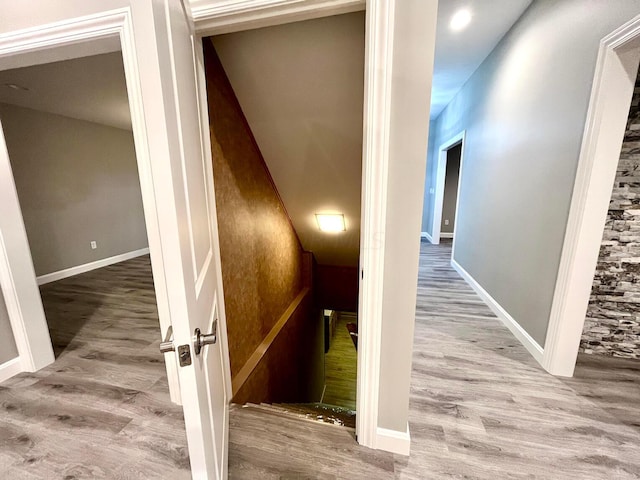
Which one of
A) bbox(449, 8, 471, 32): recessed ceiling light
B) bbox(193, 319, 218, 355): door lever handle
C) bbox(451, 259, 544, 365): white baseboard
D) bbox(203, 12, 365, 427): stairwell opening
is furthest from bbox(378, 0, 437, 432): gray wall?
bbox(449, 8, 471, 32): recessed ceiling light

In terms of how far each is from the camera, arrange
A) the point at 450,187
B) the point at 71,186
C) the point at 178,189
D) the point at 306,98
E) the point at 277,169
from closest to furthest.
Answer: the point at 178,189
the point at 306,98
the point at 277,169
the point at 71,186
the point at 450,187

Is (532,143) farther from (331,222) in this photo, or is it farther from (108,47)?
(108,47)

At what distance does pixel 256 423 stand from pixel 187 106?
160cm

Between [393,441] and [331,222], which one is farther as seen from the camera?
[331,222]

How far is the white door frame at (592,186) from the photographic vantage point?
1404mm

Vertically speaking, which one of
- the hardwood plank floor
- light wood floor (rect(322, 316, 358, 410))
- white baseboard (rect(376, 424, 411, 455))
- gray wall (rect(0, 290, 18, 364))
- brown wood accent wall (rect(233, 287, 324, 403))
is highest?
gray wall (rect(0, 290, 18, 364))

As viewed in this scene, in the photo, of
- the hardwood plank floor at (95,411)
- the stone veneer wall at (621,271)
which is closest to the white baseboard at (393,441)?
the hardwood plank floor at (95,411)

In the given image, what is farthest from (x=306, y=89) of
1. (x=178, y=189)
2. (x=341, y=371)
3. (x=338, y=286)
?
(x=341, y=371)

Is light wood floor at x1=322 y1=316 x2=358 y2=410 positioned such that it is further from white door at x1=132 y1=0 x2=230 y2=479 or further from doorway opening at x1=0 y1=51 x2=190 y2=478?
white door at x1=132 y1=0 x2=230 y2=479

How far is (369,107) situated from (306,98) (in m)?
0.83

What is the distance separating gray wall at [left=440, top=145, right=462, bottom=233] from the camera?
6652 millimetres

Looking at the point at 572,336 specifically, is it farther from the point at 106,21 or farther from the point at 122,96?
the point at 122,96

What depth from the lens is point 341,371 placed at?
5.14 m

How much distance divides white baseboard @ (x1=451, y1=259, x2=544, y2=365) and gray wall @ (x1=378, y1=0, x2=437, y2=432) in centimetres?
141
